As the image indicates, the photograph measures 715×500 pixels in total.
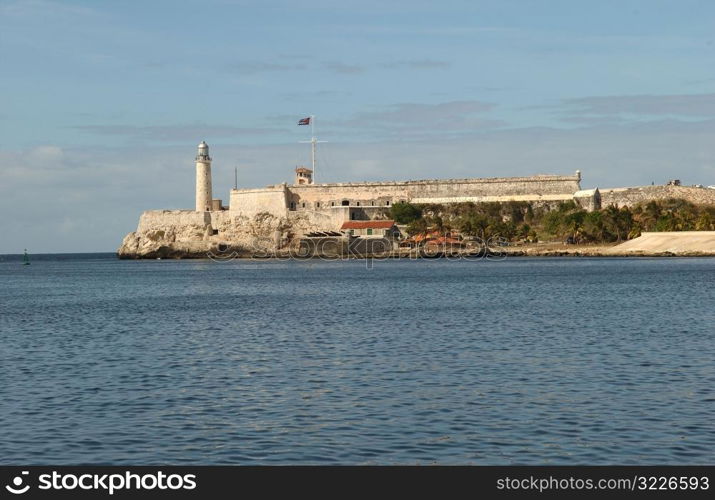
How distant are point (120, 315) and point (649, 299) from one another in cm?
2460

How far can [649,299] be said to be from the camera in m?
44.9

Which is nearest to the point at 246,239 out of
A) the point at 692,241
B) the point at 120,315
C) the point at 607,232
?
the point at 607,232

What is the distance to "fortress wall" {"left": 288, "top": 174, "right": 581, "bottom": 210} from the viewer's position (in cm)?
13238

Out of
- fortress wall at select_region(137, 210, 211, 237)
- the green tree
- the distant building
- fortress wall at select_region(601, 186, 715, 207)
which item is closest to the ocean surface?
the distant building

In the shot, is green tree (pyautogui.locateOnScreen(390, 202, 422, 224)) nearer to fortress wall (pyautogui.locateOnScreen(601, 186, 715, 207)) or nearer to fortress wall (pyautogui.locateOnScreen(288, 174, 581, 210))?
fortress wall (pyautogui.locateOnScreen(288, 174, 581, 210))

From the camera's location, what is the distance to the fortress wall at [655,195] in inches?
4877

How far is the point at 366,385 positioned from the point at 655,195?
112144mm

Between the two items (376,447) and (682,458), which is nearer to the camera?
(682,458)

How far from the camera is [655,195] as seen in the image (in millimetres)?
124875
